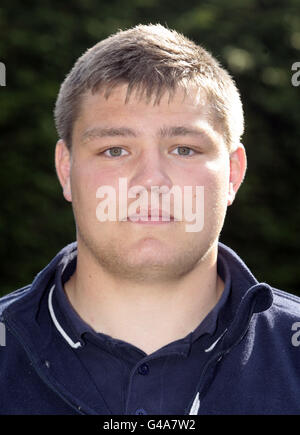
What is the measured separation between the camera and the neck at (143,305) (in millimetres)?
2604

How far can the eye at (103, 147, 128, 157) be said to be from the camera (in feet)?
8.55

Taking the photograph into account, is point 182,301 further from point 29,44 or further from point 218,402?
point 29,44

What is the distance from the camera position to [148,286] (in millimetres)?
2607

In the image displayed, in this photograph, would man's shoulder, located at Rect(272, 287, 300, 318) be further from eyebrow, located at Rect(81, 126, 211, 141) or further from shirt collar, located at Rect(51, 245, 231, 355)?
eyebrow, located at Rect(81, 126, 211, 141)

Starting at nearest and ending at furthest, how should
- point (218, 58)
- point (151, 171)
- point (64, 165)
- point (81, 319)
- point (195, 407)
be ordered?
point (195, 407), point (151, 171), point (81, 319), point (64, 165), point (218, 58)

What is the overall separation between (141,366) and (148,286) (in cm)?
30

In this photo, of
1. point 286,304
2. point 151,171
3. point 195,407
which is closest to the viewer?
point 195,407

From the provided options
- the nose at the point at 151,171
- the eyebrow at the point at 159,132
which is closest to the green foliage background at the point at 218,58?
the eyebrow at the point at 159,132

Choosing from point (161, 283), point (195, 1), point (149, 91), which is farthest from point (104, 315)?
point (195, 1)

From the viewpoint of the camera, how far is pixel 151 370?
96.2 inches

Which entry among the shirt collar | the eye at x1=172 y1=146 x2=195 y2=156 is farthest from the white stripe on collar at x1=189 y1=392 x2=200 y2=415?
the eye at x1=172 y1=146 x2=195 y2=156

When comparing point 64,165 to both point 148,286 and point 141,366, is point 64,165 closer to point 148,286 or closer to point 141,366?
point 148,286

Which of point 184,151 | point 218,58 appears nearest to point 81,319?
point 184,151

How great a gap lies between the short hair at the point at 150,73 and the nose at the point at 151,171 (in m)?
0.21
